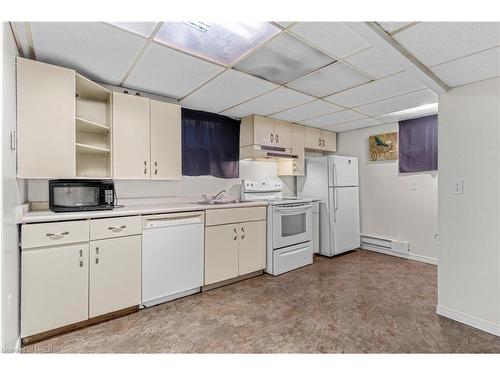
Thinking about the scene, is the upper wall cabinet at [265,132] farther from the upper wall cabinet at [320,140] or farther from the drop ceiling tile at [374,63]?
the drop ceiling tile at [374,63]

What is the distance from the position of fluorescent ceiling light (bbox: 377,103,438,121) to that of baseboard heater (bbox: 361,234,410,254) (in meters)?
1.93

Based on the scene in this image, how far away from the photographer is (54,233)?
1875 millimetres

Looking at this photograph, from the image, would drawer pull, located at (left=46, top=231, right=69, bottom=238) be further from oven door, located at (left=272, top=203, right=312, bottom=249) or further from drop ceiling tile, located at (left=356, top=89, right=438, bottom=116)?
drop ceiling tile, located at (left=356, top=89, right=438, bottom=116)

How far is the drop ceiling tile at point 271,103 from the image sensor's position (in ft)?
9.07

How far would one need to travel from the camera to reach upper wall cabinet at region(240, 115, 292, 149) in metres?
3.53

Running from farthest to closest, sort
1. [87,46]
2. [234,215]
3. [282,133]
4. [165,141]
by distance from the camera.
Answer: [282,133] → [234,215] → [165,141] → [87,46]

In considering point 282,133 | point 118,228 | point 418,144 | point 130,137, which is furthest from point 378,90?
point 118,228

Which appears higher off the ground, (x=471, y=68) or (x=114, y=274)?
(x=471, y=68)

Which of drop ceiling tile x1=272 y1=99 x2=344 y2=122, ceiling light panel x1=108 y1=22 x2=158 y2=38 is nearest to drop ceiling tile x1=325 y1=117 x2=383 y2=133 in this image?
drop ceiling tile x1=272 y1=99 x2=344 y2=122

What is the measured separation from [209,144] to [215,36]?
1.80 meters

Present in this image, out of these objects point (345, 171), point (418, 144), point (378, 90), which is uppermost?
point (378, 90)

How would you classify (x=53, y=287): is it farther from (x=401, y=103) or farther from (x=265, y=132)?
(x=401, y=103)

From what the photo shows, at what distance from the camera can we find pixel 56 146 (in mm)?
2008
